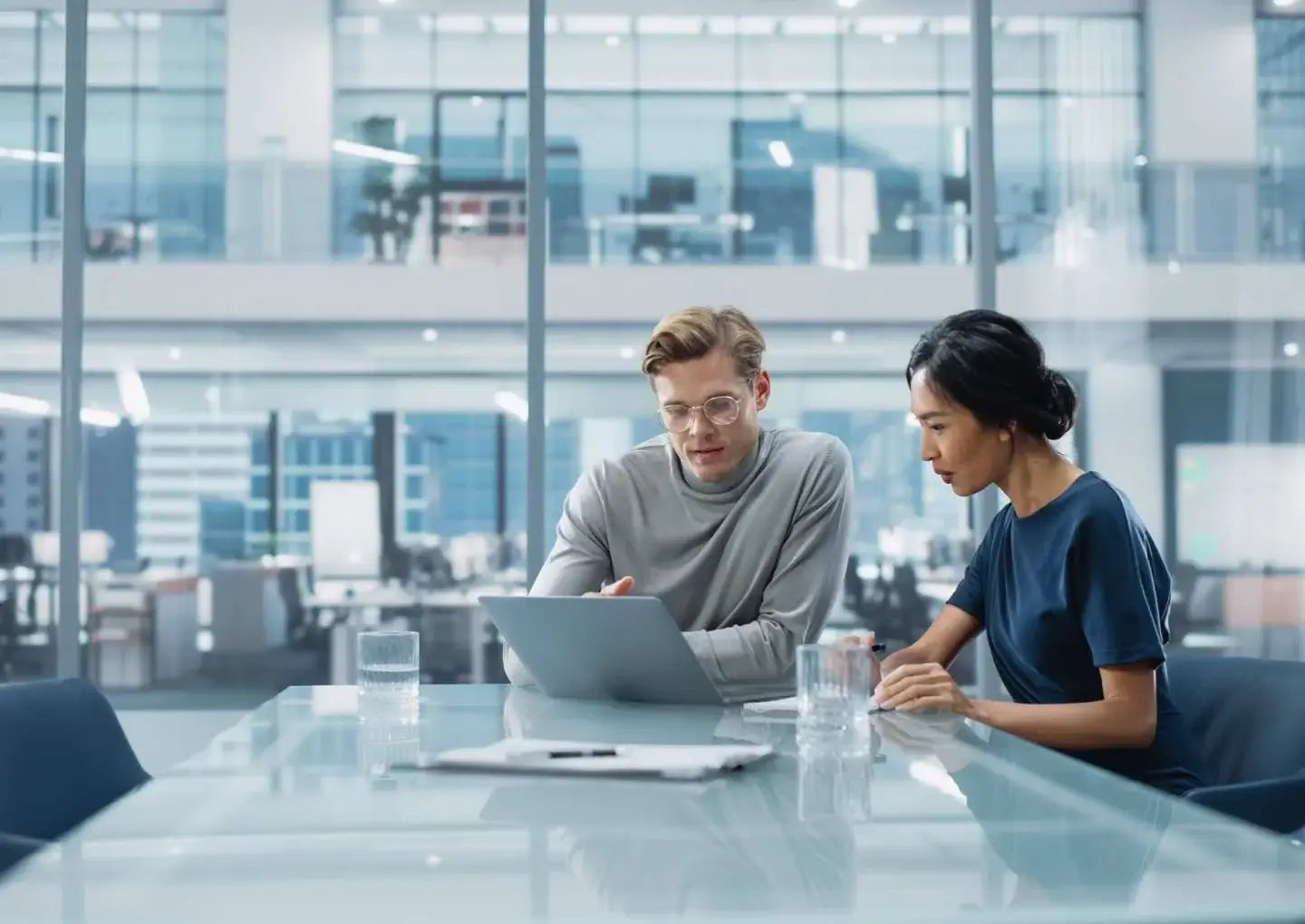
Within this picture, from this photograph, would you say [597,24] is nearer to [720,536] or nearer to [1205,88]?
[1205,88]

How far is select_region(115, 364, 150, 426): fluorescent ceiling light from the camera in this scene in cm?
407

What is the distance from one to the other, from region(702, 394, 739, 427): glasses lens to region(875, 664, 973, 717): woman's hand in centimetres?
66

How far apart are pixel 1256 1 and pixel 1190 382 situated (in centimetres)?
113

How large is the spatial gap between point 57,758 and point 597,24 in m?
2.83

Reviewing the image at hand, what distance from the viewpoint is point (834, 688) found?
1.68 m

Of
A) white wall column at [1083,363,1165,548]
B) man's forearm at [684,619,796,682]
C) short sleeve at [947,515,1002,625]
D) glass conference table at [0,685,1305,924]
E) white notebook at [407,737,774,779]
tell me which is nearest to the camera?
glass conference table at [0,685,1305,924]

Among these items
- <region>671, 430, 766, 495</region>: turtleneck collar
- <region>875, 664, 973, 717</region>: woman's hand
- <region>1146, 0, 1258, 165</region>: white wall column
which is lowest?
<region>875, 664, 973, 717</region>: woman's hand

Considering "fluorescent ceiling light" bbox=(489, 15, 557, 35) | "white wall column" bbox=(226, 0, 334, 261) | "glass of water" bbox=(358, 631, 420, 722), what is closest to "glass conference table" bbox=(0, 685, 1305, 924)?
"glass of water" bbox=(358, 631, 420, 722)

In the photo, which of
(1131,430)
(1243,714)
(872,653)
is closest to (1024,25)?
(1131,430)

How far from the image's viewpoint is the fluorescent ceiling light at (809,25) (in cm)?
421

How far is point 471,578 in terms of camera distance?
4.10 m

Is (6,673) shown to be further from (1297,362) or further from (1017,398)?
(1297,362)

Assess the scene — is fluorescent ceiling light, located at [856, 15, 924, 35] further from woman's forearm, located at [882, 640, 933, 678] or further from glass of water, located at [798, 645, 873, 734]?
glass of water, located at [798, 645, 873, 734]

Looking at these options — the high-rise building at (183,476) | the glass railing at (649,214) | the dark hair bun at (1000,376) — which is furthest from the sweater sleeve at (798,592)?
Result: the high-rise building at (183,476)
